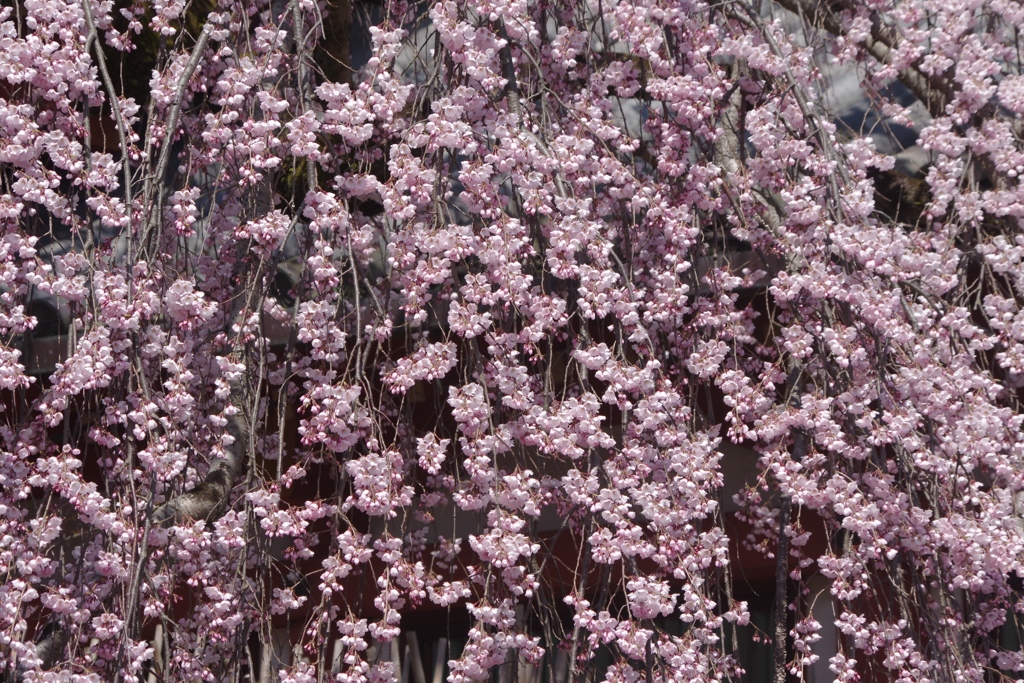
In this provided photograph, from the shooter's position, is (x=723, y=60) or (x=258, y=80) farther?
(x=723, y=60)

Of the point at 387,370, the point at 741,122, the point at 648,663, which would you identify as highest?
the point at 741,122

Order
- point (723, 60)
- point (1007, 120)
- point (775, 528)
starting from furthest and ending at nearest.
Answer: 1. point (723, 60)
2. point (775, 528)
3. point (1007, 120)

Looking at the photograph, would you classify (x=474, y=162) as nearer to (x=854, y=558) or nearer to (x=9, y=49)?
(x=9, y=49)

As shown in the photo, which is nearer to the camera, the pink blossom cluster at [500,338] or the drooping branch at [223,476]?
the pink blossom cluster at [500,338]

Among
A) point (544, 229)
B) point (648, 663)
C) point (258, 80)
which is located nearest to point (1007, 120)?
point (544, 229)

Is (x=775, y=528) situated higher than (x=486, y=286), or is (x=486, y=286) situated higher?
(x=486, y=286)

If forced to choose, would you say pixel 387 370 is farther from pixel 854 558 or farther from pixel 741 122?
pixel 741 122

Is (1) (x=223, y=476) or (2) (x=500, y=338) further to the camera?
(1) (x=223, y=476)

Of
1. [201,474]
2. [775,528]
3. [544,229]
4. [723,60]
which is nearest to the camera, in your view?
[544,229]

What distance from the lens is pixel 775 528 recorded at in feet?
10.1

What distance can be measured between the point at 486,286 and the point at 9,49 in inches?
45.5

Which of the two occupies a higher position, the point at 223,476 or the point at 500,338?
the point at 500,338

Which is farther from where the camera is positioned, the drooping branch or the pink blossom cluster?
the drooping branch

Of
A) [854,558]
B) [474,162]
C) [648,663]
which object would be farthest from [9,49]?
[854,558]
